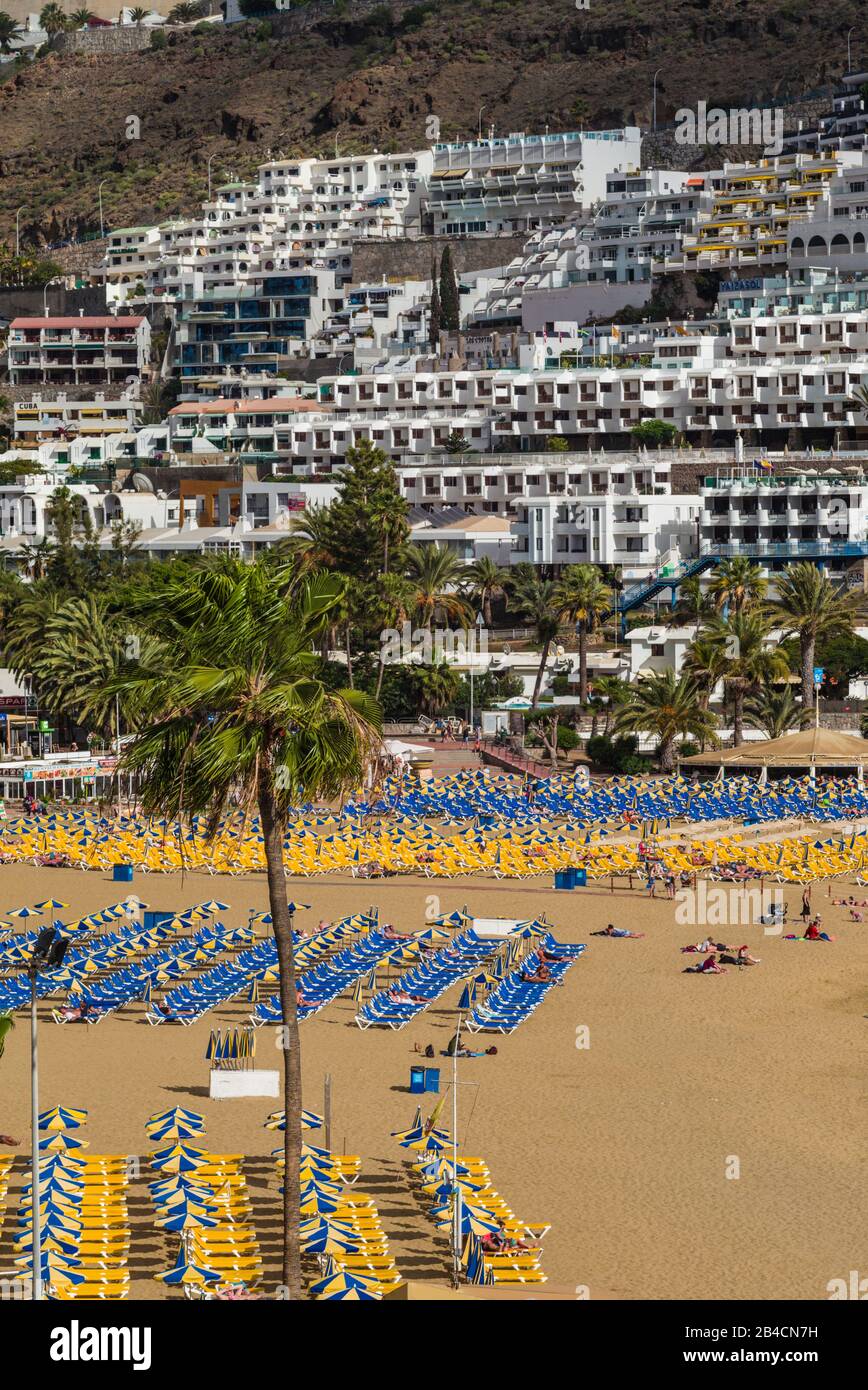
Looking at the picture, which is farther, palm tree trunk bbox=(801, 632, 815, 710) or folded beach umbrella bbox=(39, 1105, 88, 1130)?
palm tree trunk bbox=(801, 632, 815, 710)

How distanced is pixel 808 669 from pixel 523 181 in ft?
274

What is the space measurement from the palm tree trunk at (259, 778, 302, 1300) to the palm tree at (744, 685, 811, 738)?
152 ft

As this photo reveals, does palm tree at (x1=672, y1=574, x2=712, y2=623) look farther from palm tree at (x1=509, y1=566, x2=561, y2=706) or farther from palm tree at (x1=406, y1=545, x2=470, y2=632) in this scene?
palm tree at (x1=406, y1=545, x2=470, y2=632)

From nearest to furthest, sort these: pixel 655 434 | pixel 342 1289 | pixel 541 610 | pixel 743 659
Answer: pixel 342 1289, pixel 743 659, pixel 541 610, pixel 655 434

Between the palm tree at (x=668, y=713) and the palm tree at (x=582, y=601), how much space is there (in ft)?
28.7

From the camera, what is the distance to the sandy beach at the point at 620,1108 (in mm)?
25797

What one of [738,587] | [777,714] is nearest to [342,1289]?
[777,714]

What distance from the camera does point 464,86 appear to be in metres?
182

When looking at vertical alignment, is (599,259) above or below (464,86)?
below

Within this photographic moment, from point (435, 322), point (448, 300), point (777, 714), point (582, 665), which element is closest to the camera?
point (777, 714)

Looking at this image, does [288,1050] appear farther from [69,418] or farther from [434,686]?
[69,418]

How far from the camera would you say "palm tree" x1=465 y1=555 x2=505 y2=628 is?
85.7m

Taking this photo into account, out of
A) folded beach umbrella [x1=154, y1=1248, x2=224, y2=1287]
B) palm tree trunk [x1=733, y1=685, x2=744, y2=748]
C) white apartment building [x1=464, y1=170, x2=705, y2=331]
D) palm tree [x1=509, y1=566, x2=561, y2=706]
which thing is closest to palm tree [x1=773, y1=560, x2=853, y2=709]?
palm tree trunk [x1=733, y1=685, x2=744, y2=748]

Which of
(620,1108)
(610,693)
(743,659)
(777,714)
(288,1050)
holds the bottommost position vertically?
(610,693)
